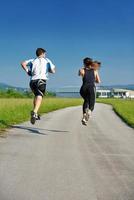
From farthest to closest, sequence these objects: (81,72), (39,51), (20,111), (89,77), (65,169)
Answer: (20,111) → (89,77) → (81,72) → (39,51) → (65,169)

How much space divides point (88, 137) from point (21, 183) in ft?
18.3

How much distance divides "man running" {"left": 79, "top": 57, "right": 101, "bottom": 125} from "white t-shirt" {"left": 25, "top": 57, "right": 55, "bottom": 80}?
1074 mm

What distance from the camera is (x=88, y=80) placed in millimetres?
13133

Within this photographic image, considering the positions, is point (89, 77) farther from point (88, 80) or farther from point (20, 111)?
point (20, 111)

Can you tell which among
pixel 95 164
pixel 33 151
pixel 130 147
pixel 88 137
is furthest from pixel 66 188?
pixel 88 137

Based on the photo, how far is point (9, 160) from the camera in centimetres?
722

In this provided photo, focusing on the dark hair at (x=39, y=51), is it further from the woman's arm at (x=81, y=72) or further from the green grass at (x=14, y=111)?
the green grass at (x=14, y=111)

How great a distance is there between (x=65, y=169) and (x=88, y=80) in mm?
6683

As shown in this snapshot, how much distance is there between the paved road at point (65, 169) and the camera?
5.25m

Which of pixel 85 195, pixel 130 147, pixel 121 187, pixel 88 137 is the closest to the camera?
pixel 85 195

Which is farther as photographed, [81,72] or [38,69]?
[81,72]

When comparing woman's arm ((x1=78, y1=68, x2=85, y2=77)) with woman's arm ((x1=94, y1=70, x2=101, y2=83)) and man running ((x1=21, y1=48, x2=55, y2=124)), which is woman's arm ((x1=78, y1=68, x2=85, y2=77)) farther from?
man running ((x1=21, y1=48, x2=55, y2=124))

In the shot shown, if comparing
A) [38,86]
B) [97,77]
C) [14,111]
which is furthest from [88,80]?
A: [14,111]

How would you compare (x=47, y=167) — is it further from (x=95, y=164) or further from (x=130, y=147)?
(x=130, y=147)
